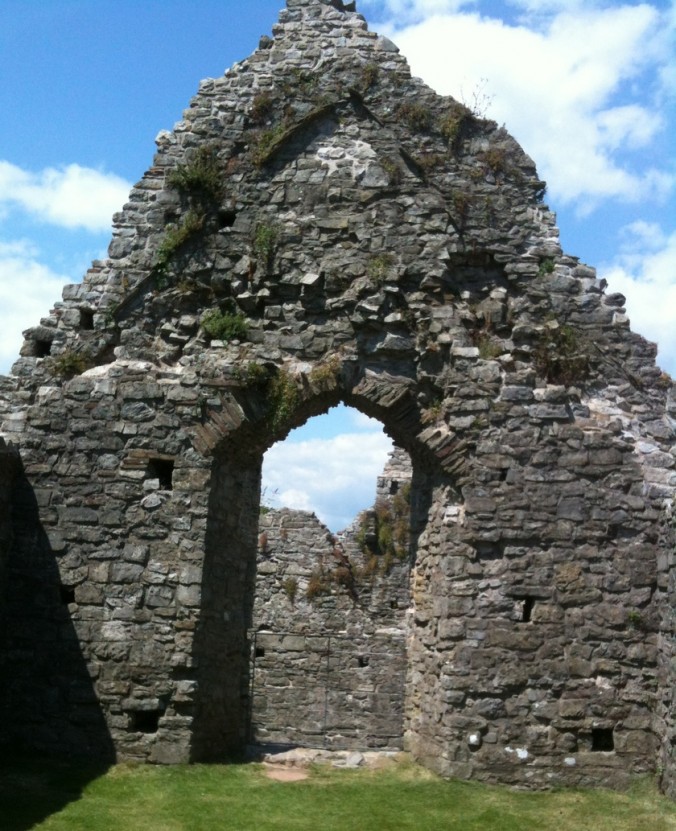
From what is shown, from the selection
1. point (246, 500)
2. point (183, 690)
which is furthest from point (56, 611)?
point (246, 500)

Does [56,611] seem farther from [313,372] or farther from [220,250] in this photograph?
[220,250]

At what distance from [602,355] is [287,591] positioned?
783 cm

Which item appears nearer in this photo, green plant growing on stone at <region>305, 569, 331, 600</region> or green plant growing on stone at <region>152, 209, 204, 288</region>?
green plant growing on stone at <region>152, 209, 204, 288</region>

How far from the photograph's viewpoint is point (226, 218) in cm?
1101

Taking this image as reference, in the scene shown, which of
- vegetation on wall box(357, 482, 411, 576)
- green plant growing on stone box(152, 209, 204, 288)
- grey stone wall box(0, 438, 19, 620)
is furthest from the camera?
vegetation on wall box(357, 482, 411, 576)

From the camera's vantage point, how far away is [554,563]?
31.6 feet

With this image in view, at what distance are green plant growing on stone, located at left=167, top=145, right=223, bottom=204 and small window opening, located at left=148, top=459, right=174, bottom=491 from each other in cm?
309

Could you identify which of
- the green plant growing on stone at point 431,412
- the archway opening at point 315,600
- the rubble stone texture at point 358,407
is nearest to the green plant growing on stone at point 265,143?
the rubble stone texture at point 358,407

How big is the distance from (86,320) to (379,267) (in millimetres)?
3421

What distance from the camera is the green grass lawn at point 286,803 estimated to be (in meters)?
7.86

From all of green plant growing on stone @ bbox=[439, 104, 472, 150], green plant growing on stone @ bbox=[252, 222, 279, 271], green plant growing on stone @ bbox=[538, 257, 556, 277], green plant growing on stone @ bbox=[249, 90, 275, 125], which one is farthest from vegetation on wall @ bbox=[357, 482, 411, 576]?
green plant growing on stone @ bbox=[249, 90, 275, 125]

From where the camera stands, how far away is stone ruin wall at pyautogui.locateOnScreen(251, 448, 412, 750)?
1541cm

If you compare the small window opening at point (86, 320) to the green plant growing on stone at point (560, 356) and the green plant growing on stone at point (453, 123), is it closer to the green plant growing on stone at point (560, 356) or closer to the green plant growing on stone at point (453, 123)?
the green plant growing on stone at point (453, 123)

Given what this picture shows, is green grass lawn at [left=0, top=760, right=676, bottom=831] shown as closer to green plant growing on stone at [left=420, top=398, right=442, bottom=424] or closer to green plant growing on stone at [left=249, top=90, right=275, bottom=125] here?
green plant growing on stone at [left=420, top=398, right=442, bottom=424]
